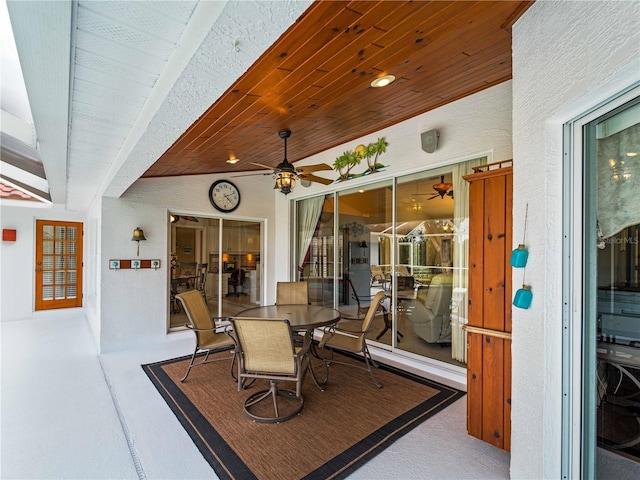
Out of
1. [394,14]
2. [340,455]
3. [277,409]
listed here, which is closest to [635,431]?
[340,455]

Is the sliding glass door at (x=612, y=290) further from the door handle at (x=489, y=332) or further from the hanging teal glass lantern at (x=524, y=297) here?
the door handle at (x=489, y=332)

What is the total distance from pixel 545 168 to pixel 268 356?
2249 mm

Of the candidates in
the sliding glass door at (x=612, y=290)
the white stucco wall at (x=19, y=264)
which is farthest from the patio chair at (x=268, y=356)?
the white stucco wall at (x=19, y=264)

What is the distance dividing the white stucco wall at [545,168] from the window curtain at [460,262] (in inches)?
61.4

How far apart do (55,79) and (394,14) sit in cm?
200

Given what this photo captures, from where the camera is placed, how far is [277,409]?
2619 millimetres

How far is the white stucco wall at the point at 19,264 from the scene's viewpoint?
6332 mm

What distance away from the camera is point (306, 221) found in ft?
18.4

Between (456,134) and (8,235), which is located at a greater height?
(456,134)

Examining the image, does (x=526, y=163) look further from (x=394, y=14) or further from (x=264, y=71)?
(x=264, y=71)

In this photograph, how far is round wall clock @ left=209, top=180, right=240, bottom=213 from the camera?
5359 mm

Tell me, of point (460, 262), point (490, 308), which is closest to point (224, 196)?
point (460, 262)

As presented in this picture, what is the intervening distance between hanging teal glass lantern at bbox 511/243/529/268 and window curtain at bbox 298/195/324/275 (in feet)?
12.2

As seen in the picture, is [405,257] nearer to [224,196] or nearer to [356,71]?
[356,71]
